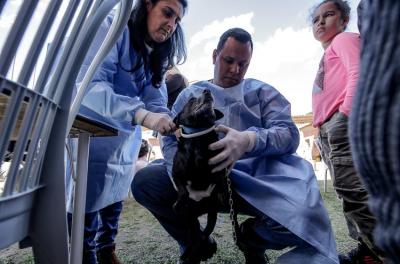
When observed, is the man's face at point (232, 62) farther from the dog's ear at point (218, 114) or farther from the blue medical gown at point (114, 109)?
the blue medical gown at point (114, 109)

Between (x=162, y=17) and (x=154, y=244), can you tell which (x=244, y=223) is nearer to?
(x=154, y=244)

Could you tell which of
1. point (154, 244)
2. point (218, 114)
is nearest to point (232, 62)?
point (218, 114)

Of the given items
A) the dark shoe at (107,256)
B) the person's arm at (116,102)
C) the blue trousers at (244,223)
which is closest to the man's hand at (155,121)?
the person's arm at (116,102)

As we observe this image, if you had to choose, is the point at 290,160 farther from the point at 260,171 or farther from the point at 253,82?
the point at 253,82

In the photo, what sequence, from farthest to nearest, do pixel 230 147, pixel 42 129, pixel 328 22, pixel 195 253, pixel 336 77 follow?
pixel 328 22 < pixel 336 77 < pixel 195 253 < pixel 230 147 < pixel 42 129

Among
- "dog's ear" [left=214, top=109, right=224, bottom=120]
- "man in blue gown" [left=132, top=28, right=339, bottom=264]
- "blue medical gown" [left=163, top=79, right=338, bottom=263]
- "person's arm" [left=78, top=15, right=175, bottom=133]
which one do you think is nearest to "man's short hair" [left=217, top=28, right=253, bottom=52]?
"man in blue gown" [left=132, top=28, right=339, bottom=264]

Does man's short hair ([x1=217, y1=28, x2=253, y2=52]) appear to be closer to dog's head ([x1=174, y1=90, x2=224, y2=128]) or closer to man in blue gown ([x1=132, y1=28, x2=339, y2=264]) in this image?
man in blue gown ([x1=132, y1=28, x2=339, y2=264])

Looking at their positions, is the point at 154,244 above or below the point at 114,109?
below

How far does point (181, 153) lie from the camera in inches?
40.9

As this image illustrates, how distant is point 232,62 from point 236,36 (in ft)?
0.34

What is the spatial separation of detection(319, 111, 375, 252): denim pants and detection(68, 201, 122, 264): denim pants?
3.20ft

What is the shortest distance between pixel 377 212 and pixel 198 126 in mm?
801

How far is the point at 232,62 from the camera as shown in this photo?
1160 mm

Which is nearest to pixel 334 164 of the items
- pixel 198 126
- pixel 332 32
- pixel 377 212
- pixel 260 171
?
pixel 260 171
